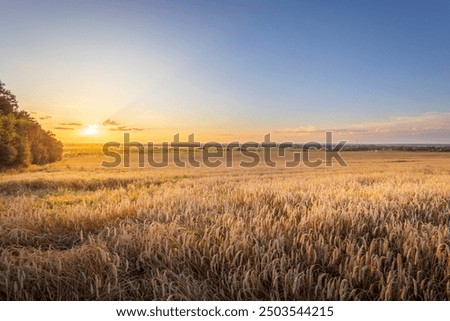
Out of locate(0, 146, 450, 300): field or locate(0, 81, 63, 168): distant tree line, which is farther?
locate(0, 81, 63, 168): distant tree line

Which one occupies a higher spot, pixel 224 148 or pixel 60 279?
pixel 224 148

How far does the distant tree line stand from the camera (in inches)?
142

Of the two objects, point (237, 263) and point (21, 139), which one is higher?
point (21, 139)

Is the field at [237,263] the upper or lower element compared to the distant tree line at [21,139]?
lower

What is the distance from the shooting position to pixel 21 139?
14.4ft

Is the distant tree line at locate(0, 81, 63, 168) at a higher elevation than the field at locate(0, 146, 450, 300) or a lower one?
higher

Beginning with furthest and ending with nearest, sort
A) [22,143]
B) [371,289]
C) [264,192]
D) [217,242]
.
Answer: [22,143]
[264,192]
[217,242]
[371,289]

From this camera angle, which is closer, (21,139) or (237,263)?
(237,263)

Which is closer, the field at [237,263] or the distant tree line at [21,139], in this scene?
the field at [237,263]

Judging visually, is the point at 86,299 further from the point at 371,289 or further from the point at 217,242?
the point at 371,289

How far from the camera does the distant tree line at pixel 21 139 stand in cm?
361
